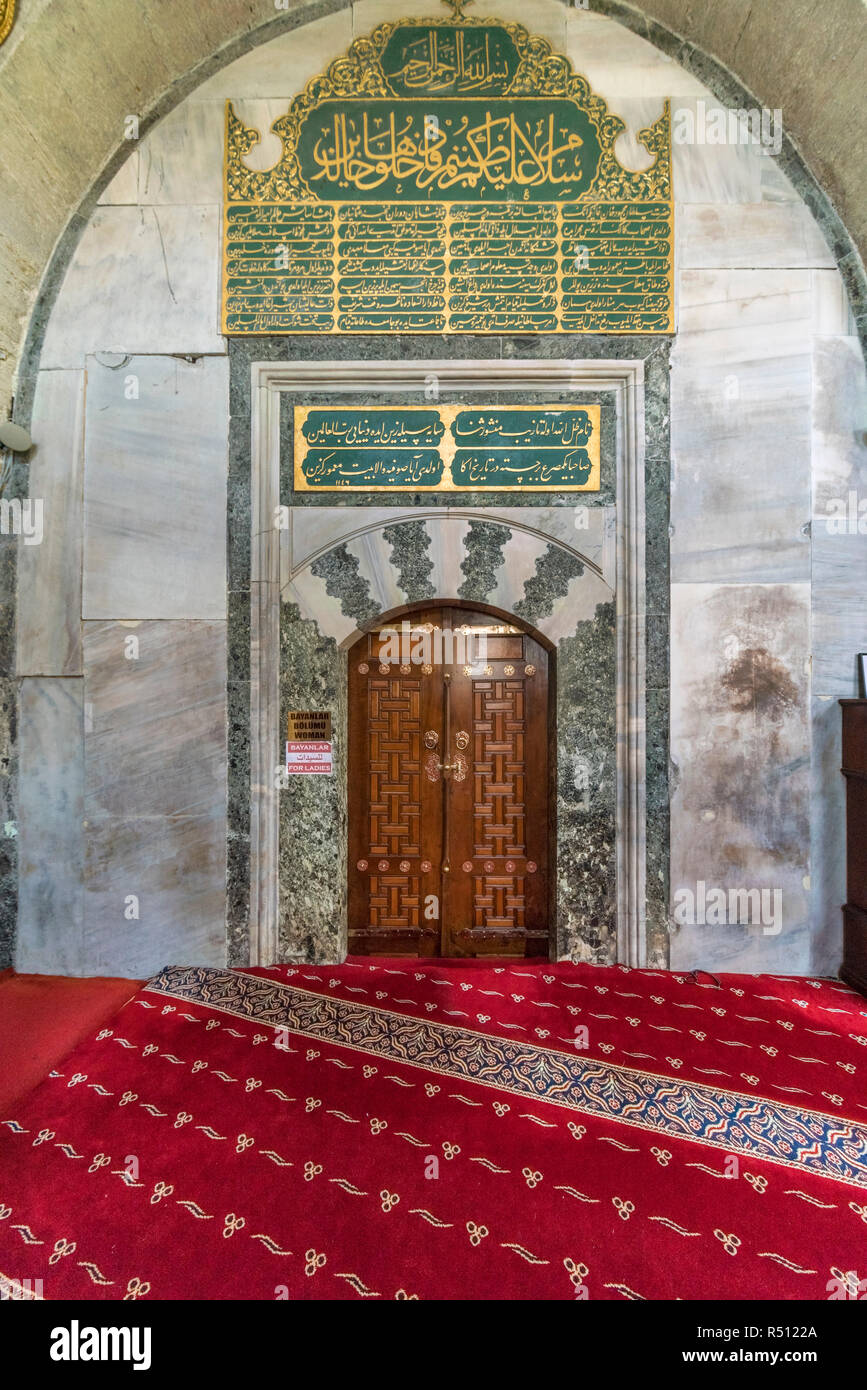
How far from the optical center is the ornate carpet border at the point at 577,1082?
1.78 meters

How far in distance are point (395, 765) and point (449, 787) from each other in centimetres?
31

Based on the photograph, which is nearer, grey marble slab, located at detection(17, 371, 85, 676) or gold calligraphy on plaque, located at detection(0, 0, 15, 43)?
gold calligraphy on plaque, located at detection(0, 0, 15, 43)

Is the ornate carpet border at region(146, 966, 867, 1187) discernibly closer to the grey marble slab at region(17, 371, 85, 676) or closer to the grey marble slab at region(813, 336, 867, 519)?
the grey marble slab at region(17, 371, 85, 676)

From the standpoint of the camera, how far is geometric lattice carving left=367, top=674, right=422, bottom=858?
3.03 m

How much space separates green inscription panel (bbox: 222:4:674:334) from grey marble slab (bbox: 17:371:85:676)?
3.09ft

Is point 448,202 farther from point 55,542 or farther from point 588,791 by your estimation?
point 588,791

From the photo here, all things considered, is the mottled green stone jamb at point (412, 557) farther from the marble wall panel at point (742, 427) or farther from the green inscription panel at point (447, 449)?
the marble wall panel at point (742, 427)

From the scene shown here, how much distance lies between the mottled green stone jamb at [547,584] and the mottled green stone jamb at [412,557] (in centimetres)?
49

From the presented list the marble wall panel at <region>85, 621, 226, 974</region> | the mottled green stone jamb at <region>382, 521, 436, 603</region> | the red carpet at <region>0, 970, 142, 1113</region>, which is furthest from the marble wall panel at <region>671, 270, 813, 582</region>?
the red carpet at <region>0, 970, 142, 1113</region>

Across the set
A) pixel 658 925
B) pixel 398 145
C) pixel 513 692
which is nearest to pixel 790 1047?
pixel 658 925

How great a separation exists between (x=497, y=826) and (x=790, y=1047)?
1486 mm

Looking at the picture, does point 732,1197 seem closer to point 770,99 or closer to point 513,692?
point 513,692

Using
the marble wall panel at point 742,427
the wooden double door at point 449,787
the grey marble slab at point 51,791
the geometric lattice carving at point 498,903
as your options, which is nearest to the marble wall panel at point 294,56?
the marble wall panel at point 742,427

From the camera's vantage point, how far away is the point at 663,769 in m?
2.86
